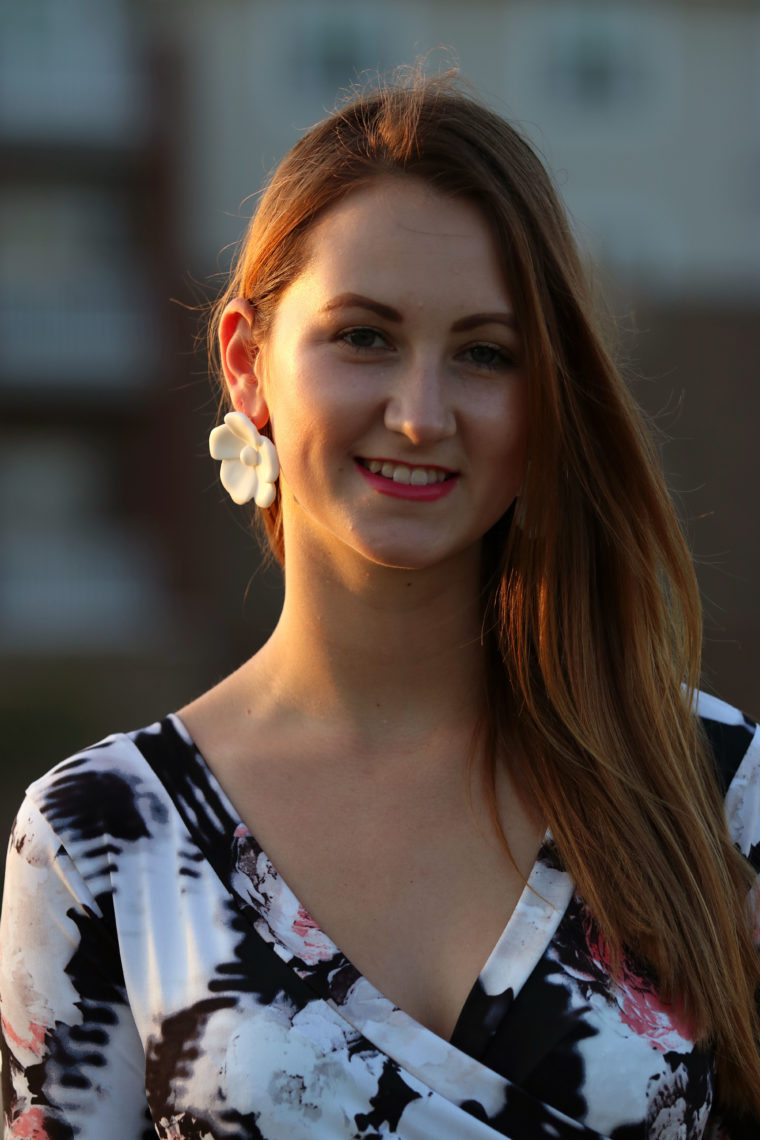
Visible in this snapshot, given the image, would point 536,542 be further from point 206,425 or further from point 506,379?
point 206,425

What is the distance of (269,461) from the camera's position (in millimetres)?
1895

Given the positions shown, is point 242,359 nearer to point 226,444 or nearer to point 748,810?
point 226,444

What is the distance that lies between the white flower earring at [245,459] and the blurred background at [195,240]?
1869 cm

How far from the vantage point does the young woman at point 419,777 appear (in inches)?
64.2

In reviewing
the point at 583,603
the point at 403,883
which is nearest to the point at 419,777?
the point at 403,883

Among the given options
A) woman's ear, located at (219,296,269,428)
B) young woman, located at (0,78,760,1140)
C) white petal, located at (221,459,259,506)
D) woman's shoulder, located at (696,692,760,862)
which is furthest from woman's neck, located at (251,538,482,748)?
woman's shoulder, located at (696,692,760,862)

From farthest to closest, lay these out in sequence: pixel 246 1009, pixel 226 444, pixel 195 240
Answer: pixel 195 240 < pixel 226 444 < pixel 246 1009

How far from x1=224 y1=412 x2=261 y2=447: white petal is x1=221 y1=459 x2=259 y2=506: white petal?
0.13 ft

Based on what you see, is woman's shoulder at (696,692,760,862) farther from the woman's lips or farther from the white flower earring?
the white flower earring

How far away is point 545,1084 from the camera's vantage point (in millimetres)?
1602

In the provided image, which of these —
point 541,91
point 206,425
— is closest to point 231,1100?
point 206,425

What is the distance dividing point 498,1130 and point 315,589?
72 cm

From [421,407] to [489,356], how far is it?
5.3 inches

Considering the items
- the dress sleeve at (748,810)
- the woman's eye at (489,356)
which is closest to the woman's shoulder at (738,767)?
the dress sleeve at (748,810)
